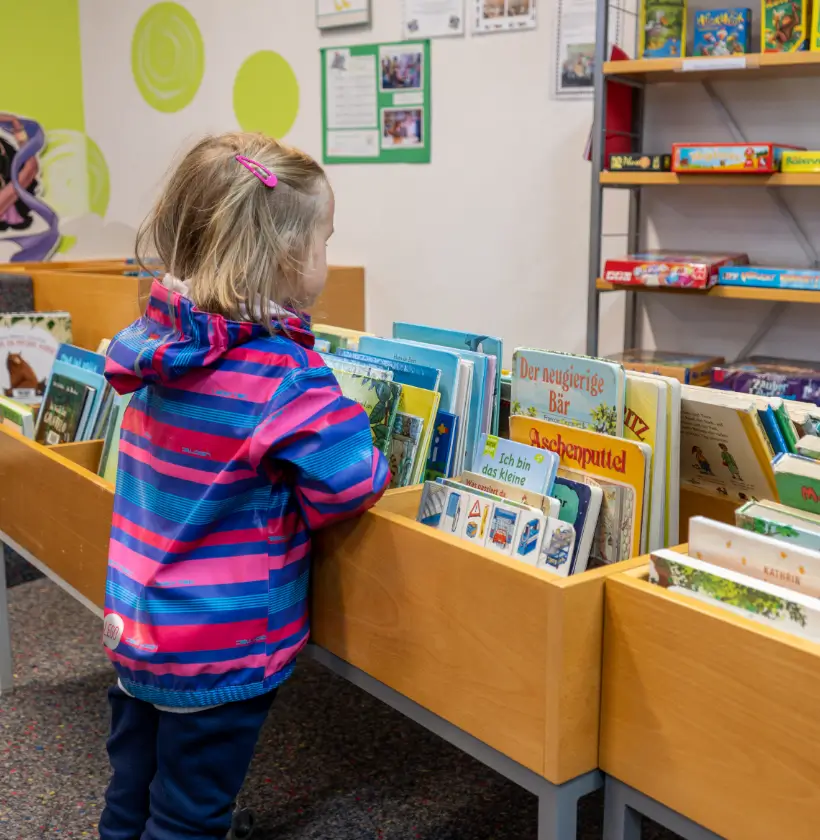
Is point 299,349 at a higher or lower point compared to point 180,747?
higher

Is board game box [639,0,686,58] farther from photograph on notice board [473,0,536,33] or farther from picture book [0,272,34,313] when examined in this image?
picture book [0,272,34,313]

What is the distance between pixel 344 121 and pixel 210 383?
90.7 inches

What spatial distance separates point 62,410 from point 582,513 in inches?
54.9

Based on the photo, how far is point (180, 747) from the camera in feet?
4.75

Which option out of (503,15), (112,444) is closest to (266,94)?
(503,15)

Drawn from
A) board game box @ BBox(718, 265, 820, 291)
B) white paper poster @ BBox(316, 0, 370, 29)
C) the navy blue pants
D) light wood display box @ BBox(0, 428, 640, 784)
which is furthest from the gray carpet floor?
white paper poster @ BBox(316, 0, 370, 29)

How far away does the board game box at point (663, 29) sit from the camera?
2.43 m

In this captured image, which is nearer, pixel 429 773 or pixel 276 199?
pixel 276 199

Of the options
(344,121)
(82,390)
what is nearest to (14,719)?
(82,390)

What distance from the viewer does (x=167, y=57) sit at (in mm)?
3959

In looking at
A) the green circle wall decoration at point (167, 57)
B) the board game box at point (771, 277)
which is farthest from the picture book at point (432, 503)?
the green circle wall decoration at point (167, 57)

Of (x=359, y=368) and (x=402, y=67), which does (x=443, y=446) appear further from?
(x=402, y=67)

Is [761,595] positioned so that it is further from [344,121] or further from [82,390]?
[344,121]

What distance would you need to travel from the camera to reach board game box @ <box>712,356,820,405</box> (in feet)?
7.33
